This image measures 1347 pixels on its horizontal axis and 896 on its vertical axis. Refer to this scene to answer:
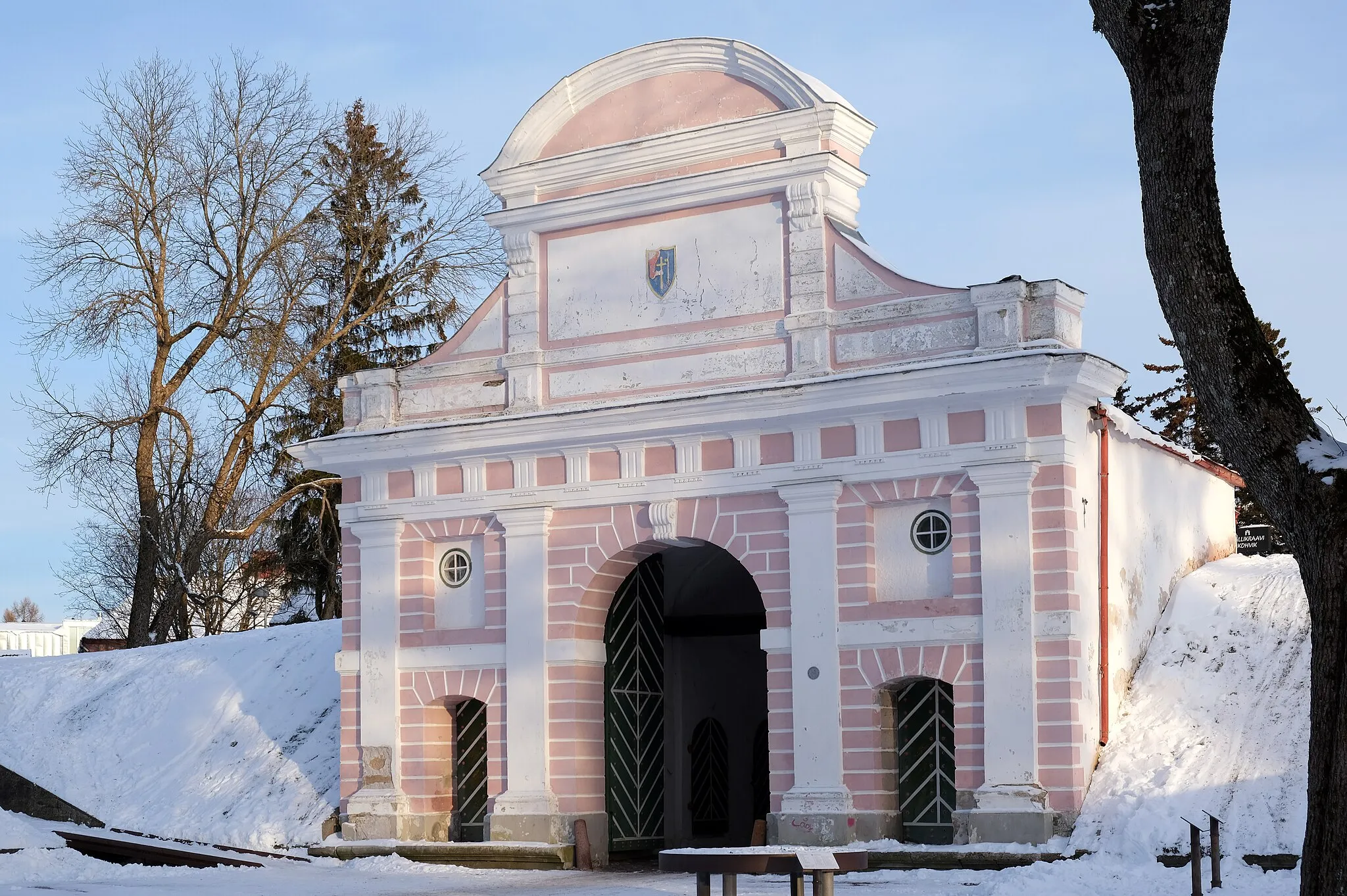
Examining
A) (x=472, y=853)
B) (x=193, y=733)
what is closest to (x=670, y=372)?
(x=472, y=853)

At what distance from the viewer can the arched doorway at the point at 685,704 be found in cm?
1970

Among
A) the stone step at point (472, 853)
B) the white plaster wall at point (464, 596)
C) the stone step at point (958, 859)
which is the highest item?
the white plaster wall at point (464, 596)

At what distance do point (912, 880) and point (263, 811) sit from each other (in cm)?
861

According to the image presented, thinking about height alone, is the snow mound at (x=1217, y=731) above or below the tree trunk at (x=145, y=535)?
below

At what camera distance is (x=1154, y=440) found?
749 inches

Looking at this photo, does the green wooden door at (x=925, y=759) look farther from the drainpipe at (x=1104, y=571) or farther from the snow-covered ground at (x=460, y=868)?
the drainpipe at (x=1104, y=571)

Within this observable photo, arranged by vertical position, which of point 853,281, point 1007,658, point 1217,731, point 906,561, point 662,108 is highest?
point 662,108

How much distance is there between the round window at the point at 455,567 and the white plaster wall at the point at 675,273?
9.13 feet

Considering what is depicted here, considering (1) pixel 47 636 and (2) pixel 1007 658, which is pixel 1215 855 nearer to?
(2) pixel 1007 658

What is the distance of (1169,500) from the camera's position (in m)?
19.9

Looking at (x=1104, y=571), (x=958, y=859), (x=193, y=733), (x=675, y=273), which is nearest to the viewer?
(x=958, y=859)

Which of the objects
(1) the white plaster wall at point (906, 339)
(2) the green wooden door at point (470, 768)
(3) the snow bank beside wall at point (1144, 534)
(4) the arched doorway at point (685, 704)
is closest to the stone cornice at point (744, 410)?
(1) the white plaster wall at point (906, 339)

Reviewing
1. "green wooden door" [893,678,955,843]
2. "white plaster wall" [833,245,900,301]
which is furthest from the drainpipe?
"white plaster wall" [833,245,900,301]

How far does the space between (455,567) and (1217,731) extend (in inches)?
334
